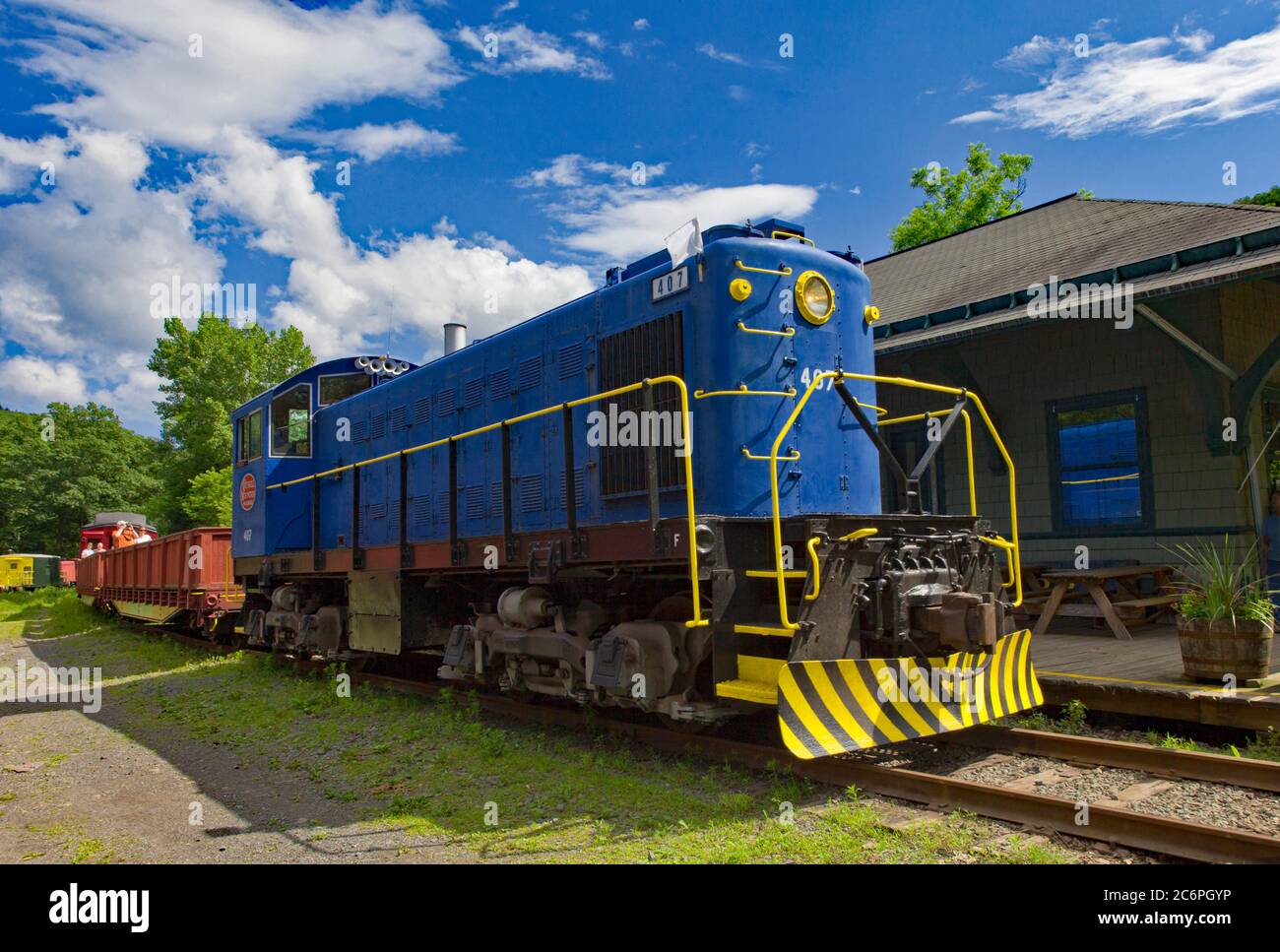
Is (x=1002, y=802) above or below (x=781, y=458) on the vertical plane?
below

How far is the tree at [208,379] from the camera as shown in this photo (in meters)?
39.6

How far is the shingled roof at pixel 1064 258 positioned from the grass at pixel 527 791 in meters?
6.19

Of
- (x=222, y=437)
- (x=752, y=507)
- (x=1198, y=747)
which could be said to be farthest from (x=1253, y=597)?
(x=222, y=437)

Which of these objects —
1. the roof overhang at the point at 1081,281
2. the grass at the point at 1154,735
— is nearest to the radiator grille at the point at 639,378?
the grass at the point at 1154,735

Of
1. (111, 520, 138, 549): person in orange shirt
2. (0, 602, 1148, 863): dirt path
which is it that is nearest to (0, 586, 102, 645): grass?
(111, 520, 138, 549): person in orange shirt

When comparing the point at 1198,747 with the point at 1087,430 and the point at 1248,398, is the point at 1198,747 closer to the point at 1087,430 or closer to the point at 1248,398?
the point at 1248,398

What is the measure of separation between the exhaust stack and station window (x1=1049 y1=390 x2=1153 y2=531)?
281 inches

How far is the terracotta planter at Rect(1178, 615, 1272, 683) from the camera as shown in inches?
243

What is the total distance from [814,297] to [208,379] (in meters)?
40.6

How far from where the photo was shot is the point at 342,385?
432 inches

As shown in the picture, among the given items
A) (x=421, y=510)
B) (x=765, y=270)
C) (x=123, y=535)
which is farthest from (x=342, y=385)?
(x=123, y=535)

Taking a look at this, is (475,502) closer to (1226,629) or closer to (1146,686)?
(1146,686)

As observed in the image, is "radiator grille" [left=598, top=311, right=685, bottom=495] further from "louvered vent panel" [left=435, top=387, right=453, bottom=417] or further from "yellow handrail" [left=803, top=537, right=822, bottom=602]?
"louvered vent panel" [left=435, top=387, right=453, bottom=417]

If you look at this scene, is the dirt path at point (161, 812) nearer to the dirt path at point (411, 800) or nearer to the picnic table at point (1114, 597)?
the dirt path at point (411, 800)
